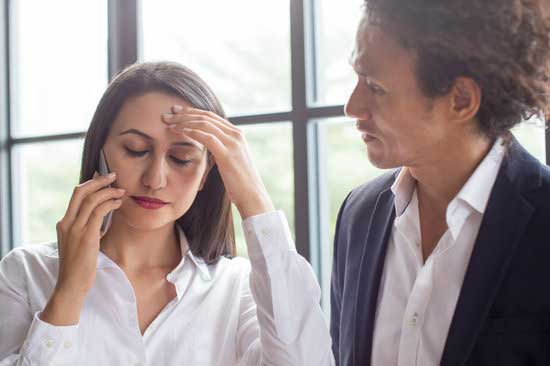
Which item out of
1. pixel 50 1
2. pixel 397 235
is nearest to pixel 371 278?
pixel 397 235

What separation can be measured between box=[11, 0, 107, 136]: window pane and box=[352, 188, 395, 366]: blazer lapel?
222 centimetres

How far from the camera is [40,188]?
394 cm

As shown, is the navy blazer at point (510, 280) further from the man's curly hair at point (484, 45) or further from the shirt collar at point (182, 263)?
the shirt collar at point (182, 263)

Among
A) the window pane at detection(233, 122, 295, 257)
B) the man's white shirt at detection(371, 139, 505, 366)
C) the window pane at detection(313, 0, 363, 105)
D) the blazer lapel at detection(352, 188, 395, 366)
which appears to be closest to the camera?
the man's white shirt at detection(371, 139, 505, 366)

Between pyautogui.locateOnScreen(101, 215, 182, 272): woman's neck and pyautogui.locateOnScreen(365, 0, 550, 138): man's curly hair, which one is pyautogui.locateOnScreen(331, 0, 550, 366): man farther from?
pyautogui.locateOnScreen(101, 215, 182, 272): woman's neck

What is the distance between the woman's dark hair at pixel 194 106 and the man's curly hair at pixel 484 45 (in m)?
0.62

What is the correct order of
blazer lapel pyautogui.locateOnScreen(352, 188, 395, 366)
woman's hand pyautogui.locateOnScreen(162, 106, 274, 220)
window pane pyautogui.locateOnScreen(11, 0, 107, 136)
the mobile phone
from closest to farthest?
blazer lapel pyautogui.locateOnScreen(352, 188, 395, 366) → woman's hand pyautogui.locateOnScreen(162, 106, 274, 220) → the mobile phone → window pane pyautogui.locateOnScreen(11, 0, 107, 136)

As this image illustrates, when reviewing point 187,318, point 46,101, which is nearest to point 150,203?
point 187,318

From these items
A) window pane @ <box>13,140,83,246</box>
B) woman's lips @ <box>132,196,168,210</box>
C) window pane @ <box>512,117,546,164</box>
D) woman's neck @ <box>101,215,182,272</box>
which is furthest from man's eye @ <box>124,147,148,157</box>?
window pane @ <box>13,140,83,246</box>

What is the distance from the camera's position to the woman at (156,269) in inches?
67.1

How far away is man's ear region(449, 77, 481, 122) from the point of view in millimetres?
1440

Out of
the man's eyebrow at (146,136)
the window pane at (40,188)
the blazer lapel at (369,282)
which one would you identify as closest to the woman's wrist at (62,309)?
the man's eyebrow at (146,136)

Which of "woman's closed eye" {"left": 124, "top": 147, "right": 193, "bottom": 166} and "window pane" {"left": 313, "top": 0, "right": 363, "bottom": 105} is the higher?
"window pane" {"left": 313, "top": 0, "right": 363, "bottom": 105}

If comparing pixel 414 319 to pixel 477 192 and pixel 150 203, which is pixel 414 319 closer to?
pixel 477 192
